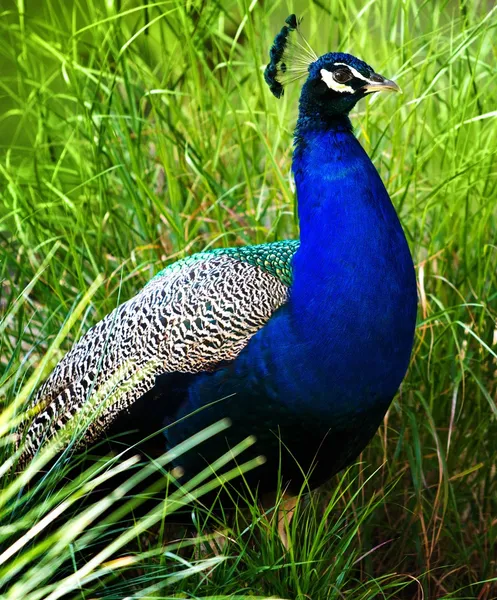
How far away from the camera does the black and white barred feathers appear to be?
246 centimetres

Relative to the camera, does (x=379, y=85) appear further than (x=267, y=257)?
No

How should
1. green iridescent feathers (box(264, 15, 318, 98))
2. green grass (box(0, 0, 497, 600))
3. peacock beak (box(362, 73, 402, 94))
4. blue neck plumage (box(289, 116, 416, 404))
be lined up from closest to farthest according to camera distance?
blue neck plumage (box(289, 116, 416, 404))
peacock beak (box(362, 73, 402, 94))
green iridescent feathers (box(264, 15, 318, 98))
green grass (box(0, 0, 497, 600))

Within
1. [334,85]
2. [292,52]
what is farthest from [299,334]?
[292,52]

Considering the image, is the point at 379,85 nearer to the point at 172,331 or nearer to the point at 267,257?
the point at 267,257

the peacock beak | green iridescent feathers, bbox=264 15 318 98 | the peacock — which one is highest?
green iridescent feathers, bbox=264 15 318 98

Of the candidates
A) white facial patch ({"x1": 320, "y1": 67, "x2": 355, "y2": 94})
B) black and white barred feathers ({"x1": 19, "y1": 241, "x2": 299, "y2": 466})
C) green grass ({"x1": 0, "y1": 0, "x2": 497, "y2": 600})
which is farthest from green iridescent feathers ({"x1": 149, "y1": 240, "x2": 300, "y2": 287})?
white facial patch ({"x1": 320, "y1": 67, "x2": 355, "y2": 94})

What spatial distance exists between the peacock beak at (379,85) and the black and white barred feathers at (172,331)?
0.46 m

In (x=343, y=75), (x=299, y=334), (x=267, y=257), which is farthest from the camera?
(x=267, y=257)

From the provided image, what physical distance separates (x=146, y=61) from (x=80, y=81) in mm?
327

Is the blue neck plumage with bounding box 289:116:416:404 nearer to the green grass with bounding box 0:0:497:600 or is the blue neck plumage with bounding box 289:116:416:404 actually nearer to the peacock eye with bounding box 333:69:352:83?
the peacock eye with bounding box 333:69:352:83

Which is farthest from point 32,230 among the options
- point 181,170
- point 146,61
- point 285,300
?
point 285,300

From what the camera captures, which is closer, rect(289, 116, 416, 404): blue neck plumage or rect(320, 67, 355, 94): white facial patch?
rect(289, 116, 416, 404): blue neck plumage

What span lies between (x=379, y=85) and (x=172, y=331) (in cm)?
79

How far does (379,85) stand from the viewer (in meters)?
2.48
